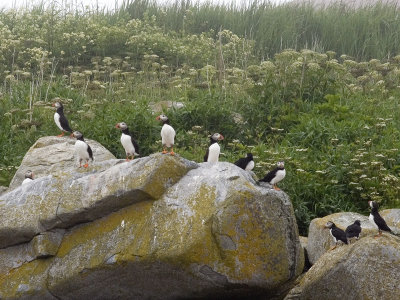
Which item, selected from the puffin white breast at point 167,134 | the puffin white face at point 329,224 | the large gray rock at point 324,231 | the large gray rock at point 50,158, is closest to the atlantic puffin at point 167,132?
the puffin white breast at point 167,134

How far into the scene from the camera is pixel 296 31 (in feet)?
76.2

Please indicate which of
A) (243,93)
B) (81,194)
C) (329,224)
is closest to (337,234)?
(329,224)

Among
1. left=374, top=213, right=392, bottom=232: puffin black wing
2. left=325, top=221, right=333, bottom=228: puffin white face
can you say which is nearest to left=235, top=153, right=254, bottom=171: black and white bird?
left=325, top=221, right=333, bottom=228: puffin white face

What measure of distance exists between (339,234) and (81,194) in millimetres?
3419

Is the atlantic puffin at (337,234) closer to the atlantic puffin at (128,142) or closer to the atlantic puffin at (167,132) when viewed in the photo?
the atlantic puffin at (167,132)

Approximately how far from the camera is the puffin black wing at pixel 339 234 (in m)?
10.2

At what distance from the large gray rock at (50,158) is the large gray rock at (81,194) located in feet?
7.89

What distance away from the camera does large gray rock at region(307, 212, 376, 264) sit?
11078 millimetres

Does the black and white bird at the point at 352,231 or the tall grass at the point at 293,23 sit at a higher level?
the tall grass at the point at 293,23

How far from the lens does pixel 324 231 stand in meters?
11.1

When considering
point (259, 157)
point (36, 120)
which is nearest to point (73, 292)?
point (259, 157)

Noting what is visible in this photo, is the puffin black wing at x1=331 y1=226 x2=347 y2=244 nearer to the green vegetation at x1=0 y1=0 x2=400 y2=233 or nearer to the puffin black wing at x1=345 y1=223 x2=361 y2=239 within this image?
the puffin black wing at x1=345 y1=223 x2=361 y2=239

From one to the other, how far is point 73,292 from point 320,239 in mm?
3650

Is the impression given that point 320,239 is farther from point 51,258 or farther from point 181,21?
point 181,21
